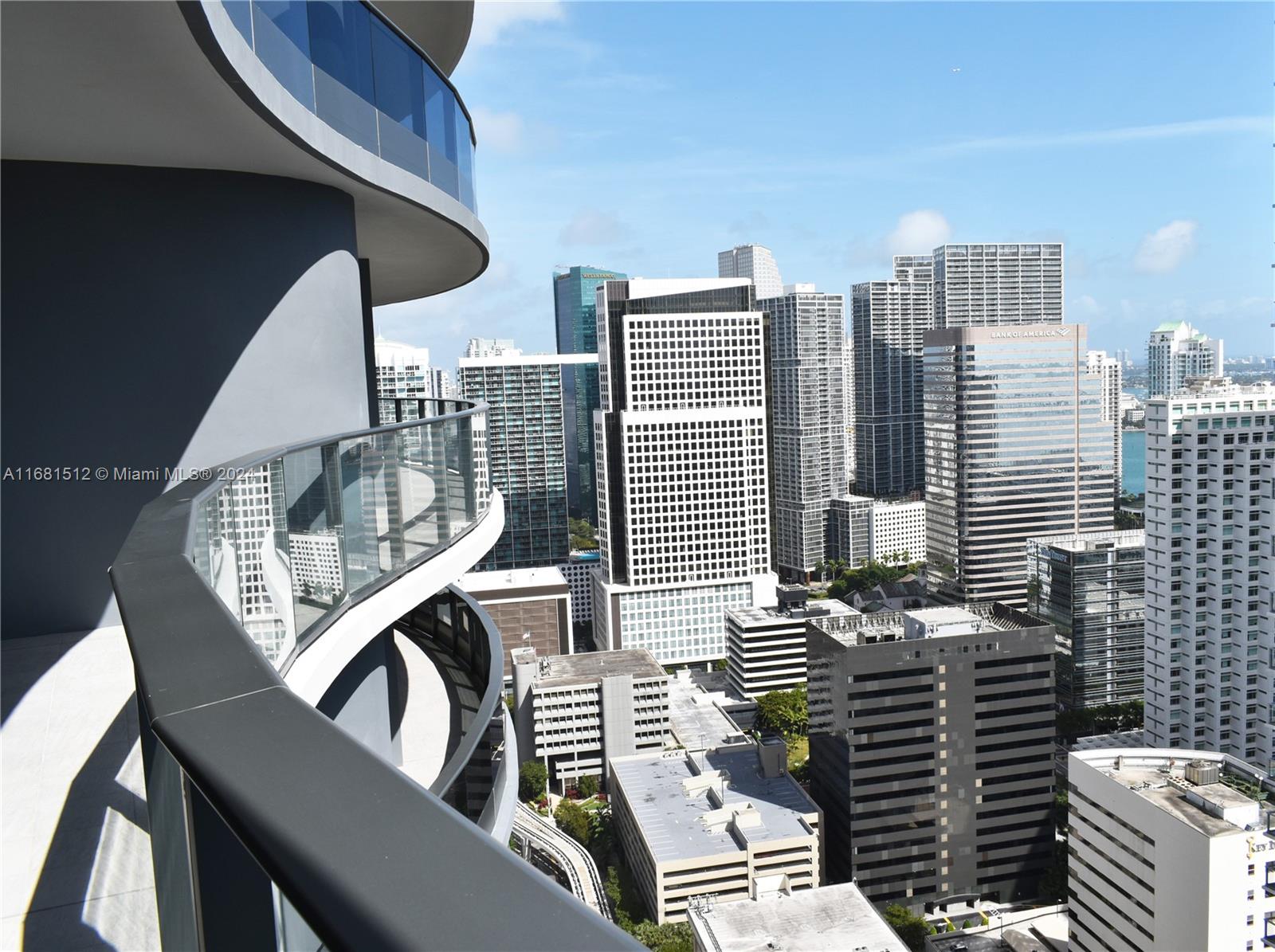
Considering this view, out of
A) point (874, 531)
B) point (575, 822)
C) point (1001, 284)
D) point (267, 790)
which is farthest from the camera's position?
point (1001, 284)

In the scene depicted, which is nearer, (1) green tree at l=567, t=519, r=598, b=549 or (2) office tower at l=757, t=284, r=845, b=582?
(2) office tower at l=757, t=284, r=845, b=582

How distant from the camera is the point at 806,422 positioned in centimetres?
4728

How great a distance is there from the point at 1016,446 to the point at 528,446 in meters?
20.4

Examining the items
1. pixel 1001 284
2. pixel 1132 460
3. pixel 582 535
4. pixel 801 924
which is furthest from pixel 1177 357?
pixel 801 924

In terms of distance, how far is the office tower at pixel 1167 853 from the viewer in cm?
1555

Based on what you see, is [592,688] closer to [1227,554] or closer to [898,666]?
[898,666]

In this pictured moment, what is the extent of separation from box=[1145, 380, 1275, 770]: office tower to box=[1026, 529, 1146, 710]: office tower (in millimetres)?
5518

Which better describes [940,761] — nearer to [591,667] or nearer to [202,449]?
[591,667]

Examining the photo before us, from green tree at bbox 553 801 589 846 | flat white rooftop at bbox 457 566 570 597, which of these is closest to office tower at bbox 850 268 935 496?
flat white rooftop at bbox 457 566 570 597

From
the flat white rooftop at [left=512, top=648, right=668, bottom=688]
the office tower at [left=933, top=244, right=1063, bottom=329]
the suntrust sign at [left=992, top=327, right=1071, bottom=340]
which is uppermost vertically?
the office tower at [left=933, top=244, right=1063, bottom=329]

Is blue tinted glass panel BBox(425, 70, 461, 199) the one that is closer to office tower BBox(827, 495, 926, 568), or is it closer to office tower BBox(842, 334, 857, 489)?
office tower BBox(827, 495, 926, 568)

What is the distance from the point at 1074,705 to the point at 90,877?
33.6 metres

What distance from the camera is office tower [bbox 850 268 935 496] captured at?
58.2 metres

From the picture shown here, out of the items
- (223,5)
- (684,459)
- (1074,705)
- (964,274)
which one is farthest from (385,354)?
(964,274)
